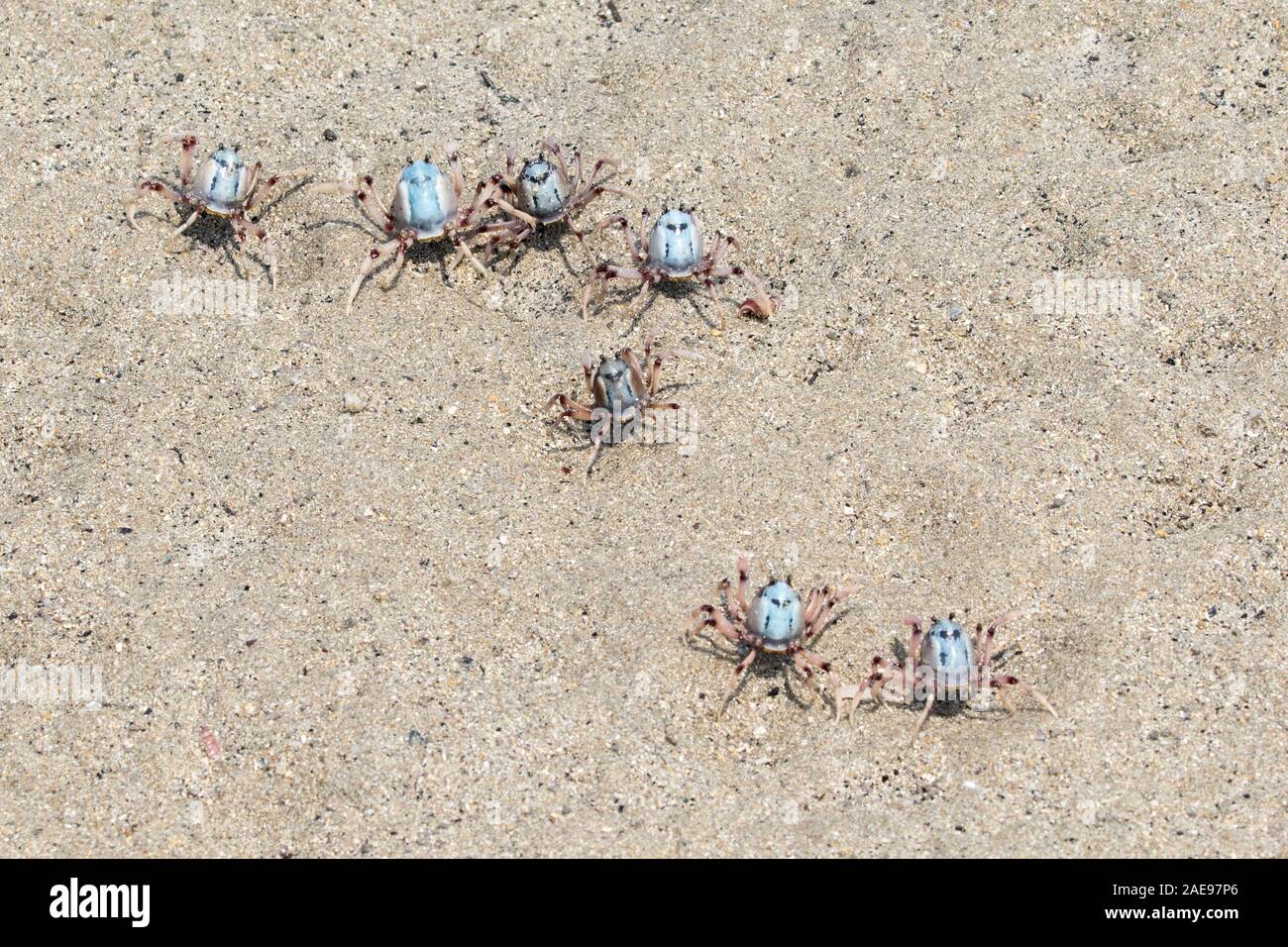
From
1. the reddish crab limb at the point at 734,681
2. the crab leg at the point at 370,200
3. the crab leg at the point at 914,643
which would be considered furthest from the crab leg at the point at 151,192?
the crab leg at the point at 914,643

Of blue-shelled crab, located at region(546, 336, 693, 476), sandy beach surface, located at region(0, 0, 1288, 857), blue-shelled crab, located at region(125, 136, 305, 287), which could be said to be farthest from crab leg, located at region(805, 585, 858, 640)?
blue-shelled crab, located at region(125, 136, 305, 287)

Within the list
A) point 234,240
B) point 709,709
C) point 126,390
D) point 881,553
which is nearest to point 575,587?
point 709,709

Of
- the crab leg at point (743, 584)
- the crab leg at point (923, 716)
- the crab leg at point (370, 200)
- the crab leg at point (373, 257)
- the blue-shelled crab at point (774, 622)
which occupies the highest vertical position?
the crab leg at point (370, 200)

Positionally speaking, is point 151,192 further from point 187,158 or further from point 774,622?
point 774,622

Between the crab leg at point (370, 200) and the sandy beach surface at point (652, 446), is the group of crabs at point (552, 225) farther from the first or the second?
the sandy beach surface at point (652, 446)

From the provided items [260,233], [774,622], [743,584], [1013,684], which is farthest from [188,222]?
[1013,684]

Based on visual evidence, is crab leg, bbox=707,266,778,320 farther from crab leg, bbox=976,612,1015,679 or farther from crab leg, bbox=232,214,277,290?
crab leg, bbox=232,214,277,290

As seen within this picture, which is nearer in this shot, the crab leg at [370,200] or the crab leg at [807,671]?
the crab leg at [807,671]
